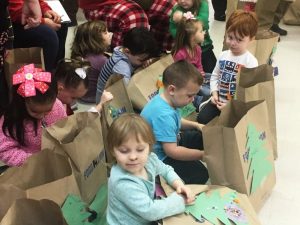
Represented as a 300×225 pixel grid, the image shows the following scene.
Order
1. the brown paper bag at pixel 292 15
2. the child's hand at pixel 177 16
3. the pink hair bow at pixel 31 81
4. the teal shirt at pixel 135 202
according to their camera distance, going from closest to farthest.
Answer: the teal shirt at pixel 135 202 → the pink hair bow at pixel 31 81 → the child's hand at pixel 177 16 → the brown paper bag at pixel 292 15

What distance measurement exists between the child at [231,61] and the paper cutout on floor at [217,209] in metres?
0.77

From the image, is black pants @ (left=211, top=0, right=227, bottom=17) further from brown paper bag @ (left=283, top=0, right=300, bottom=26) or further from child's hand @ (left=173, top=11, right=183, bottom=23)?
child's hand @ (left=173, top=11, right=183, bottom=23)

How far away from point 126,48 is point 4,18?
2.15 feet

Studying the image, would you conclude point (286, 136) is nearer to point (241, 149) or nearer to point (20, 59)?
point (241, 149)

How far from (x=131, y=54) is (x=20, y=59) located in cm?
55

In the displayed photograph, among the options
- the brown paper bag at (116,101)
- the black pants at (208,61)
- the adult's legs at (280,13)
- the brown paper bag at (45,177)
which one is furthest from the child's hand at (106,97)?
the adult's legs at (280,13)

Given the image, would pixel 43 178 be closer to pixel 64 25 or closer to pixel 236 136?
pixel 236 136

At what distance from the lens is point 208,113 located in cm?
220

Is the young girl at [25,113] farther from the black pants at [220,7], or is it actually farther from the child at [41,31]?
the black pants at [220,7]

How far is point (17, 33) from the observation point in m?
2.28

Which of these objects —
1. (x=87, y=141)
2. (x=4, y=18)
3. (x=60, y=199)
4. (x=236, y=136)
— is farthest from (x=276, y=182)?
(x=4, y=18)

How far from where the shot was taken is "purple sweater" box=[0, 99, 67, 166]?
63.9 inches

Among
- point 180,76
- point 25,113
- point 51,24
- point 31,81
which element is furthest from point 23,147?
point 51,24

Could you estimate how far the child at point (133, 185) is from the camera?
127 centimetres
